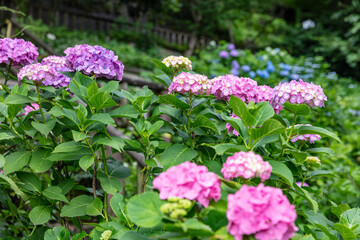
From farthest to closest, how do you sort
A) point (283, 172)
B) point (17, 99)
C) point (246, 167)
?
point (17, 99), point (283, 172), point (246, 167)

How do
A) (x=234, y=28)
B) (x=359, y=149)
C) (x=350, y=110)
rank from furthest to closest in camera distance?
(x=234, y=28) < (x=350, y=110) < (x=359, y=149)

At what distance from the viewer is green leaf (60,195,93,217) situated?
109 cm

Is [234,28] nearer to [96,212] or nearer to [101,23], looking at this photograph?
[101,23]

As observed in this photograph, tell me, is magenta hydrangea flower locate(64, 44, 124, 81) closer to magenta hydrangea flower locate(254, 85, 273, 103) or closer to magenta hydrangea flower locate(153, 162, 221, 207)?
magenta hydrangea flower locate(254, 85, 273, 103)

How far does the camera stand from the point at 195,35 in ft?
30.2

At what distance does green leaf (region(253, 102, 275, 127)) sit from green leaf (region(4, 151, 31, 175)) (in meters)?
0.74

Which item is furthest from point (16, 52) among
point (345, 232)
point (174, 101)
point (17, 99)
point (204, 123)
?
point (345, 232)

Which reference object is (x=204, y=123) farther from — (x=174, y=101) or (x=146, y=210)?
(x=146, y=210)

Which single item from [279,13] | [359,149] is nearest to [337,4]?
[279,13]

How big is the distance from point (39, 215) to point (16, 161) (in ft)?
0.62

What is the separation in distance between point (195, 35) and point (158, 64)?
822cm

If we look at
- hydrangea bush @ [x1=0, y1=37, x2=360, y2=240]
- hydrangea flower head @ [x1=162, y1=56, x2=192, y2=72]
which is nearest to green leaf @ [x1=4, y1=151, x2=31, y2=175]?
hydrangea bush @ [x1=0, y1=37, x2=360, y2=240]

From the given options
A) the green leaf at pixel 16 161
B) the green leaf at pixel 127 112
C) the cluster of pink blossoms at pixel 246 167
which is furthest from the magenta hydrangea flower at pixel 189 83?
the green leaf at pixel 16 161

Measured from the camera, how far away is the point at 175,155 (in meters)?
1.03
